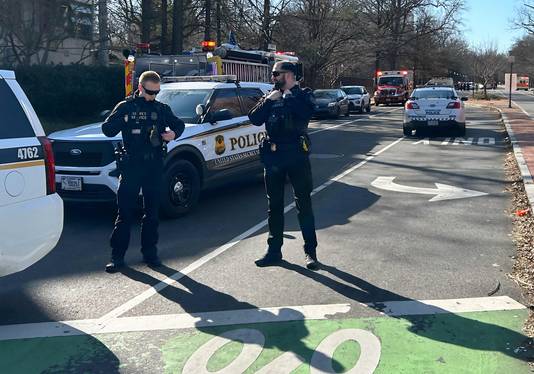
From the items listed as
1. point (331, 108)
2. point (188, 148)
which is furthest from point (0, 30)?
point (188, 148)

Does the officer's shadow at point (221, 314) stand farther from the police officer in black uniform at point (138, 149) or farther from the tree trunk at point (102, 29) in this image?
the tree trunk at point (102, 29)

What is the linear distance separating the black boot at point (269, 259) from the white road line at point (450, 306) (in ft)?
4.60

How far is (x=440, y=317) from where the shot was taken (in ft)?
15.0

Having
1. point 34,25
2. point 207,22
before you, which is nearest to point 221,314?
point 34,25

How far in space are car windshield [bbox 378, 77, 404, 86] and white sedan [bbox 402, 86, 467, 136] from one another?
25.7m

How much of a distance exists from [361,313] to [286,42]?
3169cm

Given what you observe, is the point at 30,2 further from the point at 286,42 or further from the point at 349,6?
the point at 349,6

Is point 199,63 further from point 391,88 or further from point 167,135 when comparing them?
point 391,88

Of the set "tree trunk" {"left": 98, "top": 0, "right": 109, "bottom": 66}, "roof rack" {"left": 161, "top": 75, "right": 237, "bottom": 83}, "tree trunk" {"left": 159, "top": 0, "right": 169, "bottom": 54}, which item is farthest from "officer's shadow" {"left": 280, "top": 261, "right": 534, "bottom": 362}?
"tree trunk" {"left": 159, "top": 0, "right": 169, "bottom": 54}

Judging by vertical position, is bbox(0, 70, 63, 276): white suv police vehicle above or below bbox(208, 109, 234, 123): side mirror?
below

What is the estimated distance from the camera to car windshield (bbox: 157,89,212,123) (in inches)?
338

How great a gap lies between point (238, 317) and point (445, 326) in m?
1.51


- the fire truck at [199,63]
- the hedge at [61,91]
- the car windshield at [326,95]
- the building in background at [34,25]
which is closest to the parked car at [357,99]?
the car windshield at [326,95]

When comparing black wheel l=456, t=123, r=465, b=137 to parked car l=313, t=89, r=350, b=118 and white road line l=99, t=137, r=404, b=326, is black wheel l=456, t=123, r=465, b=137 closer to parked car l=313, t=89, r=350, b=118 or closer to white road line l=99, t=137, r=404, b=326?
parked car l=313, t=89, r=350, b=118
